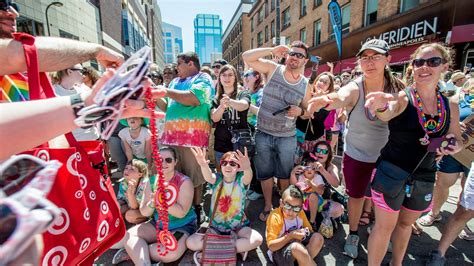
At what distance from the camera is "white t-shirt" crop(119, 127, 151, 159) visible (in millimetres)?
3562

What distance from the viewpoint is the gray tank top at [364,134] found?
7.66 feet

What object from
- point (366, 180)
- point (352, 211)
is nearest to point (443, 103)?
point (366, 180)

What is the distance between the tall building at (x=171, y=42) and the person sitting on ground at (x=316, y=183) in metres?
124

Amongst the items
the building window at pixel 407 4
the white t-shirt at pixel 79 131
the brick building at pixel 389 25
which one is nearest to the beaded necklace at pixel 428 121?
the white t-shirt at pixel 79 131

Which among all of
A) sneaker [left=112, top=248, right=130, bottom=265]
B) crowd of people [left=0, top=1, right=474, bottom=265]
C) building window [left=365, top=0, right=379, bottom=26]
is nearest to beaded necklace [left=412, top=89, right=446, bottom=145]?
crowd of people [left=0, top=1, right=474, bottom=265]

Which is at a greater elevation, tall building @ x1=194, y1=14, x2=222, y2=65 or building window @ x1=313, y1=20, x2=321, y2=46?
tall building @ x1=194, y1=14, x2=222, y2=65

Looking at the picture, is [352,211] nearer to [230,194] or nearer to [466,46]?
[230,194]

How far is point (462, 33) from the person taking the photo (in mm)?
8320

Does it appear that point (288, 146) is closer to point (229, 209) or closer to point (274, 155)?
point (274, 155)

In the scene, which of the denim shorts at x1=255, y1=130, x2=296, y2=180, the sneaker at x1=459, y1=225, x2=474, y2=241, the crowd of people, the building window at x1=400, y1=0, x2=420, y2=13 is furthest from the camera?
the building window at x1=400, y1=0, x2=420, y2=13

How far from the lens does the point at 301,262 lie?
2.14m

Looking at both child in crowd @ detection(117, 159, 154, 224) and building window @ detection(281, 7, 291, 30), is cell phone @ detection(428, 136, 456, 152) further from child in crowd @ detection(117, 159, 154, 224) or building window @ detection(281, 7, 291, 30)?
building window @ detection(281, 7, 291, 30)

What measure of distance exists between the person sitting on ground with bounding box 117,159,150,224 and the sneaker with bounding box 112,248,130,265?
1.30ft

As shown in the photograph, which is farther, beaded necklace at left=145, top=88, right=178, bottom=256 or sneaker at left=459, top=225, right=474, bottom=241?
sneaker at left=459, top=225, right=474, bottom=241
